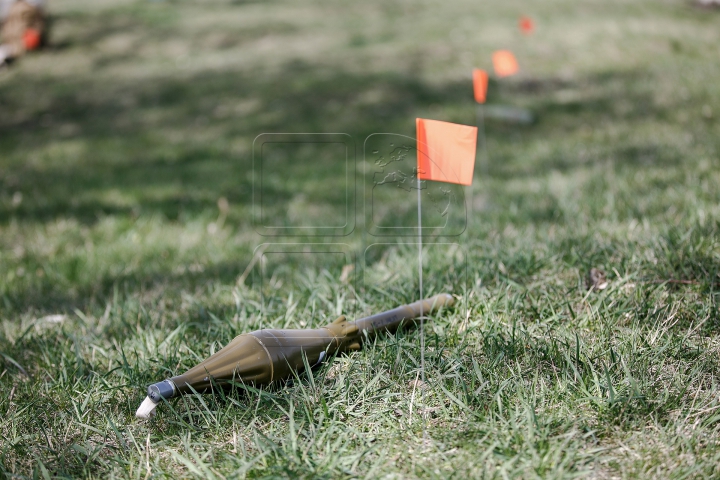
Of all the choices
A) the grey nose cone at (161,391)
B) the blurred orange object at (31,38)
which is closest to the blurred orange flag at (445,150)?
the grey nose cone at (161,391)

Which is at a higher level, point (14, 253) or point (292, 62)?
point (292, 62)

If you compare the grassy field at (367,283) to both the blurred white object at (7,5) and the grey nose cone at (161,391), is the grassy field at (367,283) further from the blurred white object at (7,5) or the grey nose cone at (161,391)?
the blurred white object at (7,5)

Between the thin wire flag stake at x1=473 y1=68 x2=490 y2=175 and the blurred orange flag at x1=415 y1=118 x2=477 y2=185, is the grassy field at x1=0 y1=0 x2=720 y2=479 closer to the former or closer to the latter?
the thin wire flag stake at x1=473 y1=68 x2=490 y2=175

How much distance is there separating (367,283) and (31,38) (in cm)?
1134

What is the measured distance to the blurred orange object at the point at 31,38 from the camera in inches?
444

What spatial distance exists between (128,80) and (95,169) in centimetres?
425

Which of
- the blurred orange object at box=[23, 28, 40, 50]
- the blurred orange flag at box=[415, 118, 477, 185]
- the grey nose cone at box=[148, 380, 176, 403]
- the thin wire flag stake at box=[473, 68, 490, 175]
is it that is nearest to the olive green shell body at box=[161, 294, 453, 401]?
the grey nose cone at box=[148, 380, 176, 403]

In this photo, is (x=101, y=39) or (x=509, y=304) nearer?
(x=509, y=304)

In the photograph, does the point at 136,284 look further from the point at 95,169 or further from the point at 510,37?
the point at 510,37

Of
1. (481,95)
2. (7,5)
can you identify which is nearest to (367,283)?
(481,95)

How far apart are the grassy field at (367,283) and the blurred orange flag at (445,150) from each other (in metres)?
0.55

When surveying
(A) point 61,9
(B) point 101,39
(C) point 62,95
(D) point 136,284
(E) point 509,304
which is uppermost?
(A) point 61,9

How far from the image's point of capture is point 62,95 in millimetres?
9422

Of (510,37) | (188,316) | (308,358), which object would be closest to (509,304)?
(308,358)
